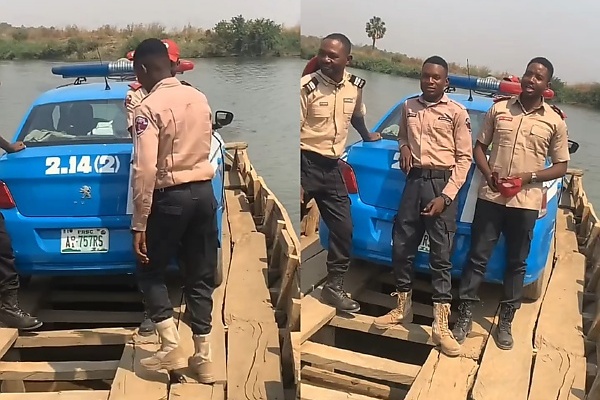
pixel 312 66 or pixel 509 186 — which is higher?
pixel 312 66

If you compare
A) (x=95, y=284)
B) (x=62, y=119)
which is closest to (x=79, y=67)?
(x=62, y=119)

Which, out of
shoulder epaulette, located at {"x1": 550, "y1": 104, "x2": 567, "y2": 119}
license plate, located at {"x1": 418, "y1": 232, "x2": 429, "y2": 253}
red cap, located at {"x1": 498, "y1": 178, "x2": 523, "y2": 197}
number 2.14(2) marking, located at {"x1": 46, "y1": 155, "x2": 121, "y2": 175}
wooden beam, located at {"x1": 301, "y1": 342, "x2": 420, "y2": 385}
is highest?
shoulder epaulette, located at {"x1": 550, "y1": 104, "x2": 567, "y2": 119}

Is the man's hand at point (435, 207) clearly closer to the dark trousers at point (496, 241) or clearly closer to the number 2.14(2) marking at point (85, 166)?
the dark trousers at point (496, 241)

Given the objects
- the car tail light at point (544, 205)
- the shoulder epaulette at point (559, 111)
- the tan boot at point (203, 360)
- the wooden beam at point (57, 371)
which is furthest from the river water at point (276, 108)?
the wooden beam at point (57, 371)

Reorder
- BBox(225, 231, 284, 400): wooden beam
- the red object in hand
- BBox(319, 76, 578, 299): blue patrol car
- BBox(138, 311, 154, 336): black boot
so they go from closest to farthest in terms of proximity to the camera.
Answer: the red object in hand
BBox(319, 76, 578, 299): blue patrol car
BBox(225, 231, 284, 400): wooden beam
BBox(138, 311, 154, 336): black boot

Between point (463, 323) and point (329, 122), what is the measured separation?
86 centimetres

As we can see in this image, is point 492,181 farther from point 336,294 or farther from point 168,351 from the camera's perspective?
point 168,351

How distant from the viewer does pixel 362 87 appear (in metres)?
1.63

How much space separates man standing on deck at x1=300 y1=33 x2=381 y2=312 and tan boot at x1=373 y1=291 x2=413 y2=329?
39 cm

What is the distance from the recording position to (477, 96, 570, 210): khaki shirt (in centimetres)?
185

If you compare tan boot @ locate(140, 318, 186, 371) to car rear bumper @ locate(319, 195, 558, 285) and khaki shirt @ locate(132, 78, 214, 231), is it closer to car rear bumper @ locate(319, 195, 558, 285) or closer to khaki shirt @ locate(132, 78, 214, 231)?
khaki shirt @ locate(132, 78, 214, 231)

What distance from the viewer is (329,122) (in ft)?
5.17

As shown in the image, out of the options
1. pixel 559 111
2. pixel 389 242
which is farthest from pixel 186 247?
pixel 559 111

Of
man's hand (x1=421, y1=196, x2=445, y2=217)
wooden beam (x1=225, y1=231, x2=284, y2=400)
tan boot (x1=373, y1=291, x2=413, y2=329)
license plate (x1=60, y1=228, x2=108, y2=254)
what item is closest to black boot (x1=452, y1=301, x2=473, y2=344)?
tan boot (x1=373, y1=291, x2=413, y2=329)
